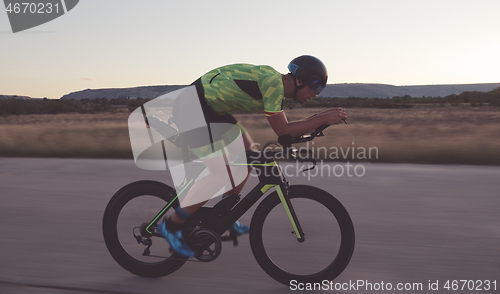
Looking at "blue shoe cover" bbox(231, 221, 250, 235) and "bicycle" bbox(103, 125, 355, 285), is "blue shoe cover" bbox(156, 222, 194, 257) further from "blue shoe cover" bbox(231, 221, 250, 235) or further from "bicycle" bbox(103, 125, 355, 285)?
"blue shoe cover" bbox(231, 221, 250, 235)

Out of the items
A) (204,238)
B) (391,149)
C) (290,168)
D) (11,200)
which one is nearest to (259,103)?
(204,238)

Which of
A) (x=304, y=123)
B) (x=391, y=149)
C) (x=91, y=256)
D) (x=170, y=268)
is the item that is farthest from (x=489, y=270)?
(x=391, y=149)

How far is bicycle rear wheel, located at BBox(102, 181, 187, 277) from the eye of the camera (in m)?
3.28

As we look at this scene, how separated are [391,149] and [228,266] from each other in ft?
23.5

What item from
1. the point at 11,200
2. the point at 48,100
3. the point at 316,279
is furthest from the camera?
the point at 48,100

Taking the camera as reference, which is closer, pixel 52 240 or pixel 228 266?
pixel 228 266

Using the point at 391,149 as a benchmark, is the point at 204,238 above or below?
above

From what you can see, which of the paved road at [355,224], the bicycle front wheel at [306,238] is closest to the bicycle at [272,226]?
the bicycle front wheel at [306,238]

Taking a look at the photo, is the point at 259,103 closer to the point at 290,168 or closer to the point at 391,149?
the point at 290,168

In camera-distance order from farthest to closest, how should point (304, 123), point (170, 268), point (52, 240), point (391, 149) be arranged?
point (391, 149) < point (52, 240) < point (170, 268) < point (304, 123)

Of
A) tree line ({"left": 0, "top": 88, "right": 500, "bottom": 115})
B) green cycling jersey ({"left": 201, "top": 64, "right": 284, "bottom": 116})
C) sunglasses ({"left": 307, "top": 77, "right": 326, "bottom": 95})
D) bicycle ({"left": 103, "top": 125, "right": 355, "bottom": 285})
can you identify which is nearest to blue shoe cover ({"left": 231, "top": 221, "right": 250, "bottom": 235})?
bicycle ({"left": 103, "top": 125, "right": 355, "bottom": 285})

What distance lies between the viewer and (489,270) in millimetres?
3312

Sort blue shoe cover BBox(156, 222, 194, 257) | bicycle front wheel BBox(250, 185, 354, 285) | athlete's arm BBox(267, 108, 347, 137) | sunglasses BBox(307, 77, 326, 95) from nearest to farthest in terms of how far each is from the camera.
A: 1. athlete's arm BBox(267, 108, 347, 137)
2. sunglasses BBox(307, 77, 326, 95)
3. bicycle front wheel BBox(250, 185, 354, 285)
4. blue shoe cover BBox(156, 222, 194, 257)

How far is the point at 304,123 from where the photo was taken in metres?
2.81
